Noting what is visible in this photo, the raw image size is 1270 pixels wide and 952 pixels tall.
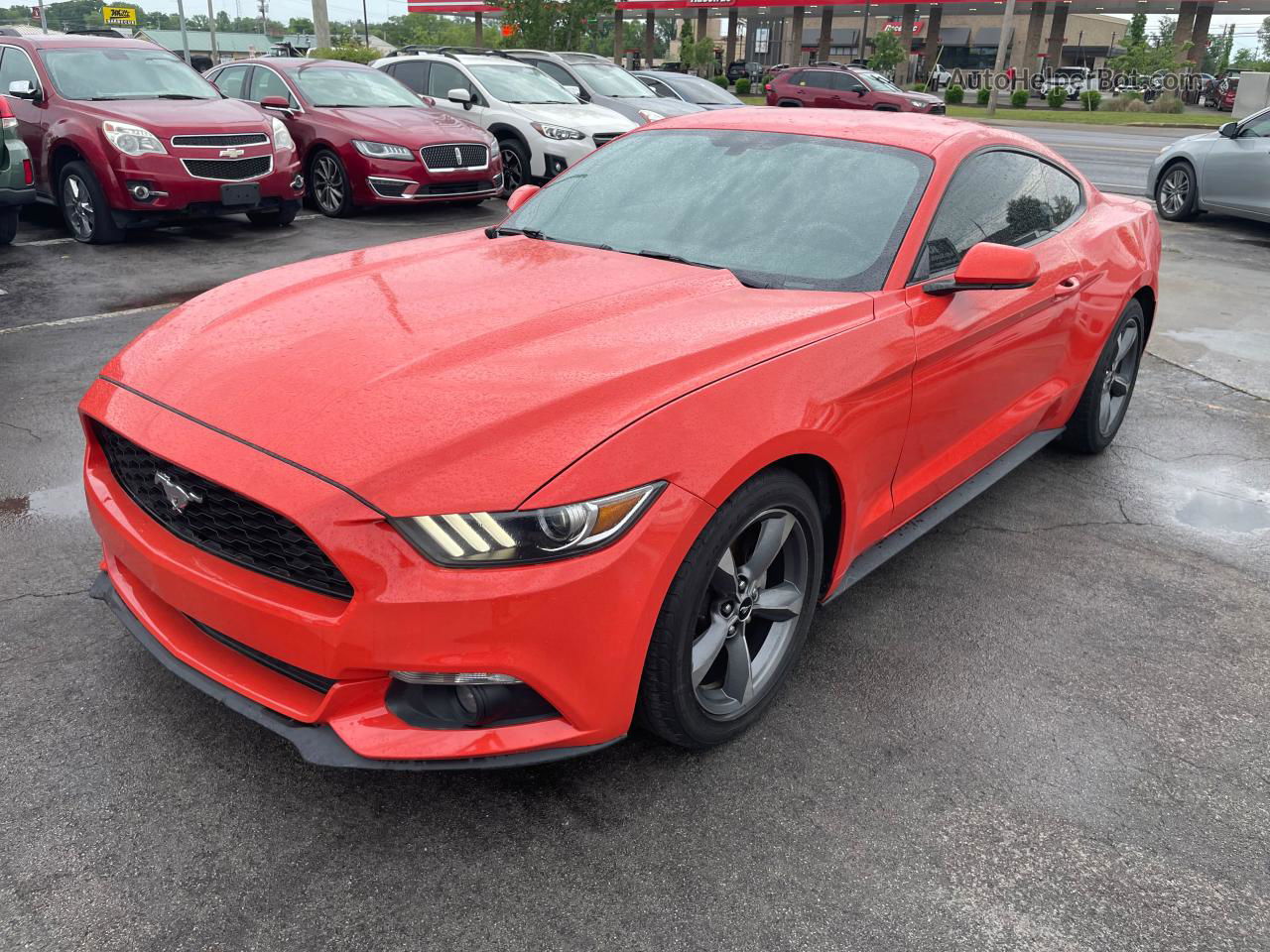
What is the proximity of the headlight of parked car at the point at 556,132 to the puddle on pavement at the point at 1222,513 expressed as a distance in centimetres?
882

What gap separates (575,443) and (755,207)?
62.9 inches

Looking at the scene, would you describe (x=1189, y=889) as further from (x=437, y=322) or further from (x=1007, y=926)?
(x=437, y=322)

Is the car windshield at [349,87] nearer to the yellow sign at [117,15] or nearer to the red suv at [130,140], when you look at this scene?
the red suv at [130,140]

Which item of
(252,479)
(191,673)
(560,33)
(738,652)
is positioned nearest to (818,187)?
(738,652)

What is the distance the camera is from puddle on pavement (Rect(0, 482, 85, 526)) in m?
3.99

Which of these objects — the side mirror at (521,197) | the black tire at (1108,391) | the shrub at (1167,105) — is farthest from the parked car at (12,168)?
the shrub at (1167,105)

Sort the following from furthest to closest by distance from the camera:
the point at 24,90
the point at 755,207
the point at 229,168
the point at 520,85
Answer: the point at 520,85 → the point at 229,168 → the point at 24,90 → the point at 755,207

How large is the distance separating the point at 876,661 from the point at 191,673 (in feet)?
6.47

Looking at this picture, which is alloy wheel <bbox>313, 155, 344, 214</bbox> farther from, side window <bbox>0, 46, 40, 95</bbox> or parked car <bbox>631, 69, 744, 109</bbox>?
parked car <bbox>631, 69, 744, 109</bbox>

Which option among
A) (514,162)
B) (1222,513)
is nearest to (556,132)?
(514,162)

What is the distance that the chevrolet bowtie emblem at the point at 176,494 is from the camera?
2.36 metres

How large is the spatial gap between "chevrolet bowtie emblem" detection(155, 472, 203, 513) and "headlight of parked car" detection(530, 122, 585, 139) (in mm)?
10137

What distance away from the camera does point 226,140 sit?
29.8 feet

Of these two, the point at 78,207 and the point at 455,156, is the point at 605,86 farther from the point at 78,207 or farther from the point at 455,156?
the point at 78,207
